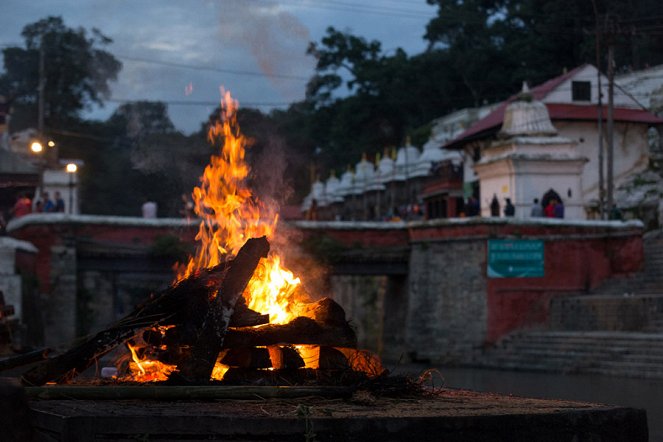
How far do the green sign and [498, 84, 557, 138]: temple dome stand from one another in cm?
705

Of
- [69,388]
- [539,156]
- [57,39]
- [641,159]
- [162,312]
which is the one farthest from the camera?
[57,39]

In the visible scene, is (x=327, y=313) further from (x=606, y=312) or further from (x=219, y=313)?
(x=606, y=312)

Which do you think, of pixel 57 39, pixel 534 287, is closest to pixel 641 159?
pixel 534 287

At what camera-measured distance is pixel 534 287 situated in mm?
30984

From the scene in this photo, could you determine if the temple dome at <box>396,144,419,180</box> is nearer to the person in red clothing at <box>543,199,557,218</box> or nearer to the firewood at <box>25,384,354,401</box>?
the person in red clothing at <box>543,199,557,218</box>

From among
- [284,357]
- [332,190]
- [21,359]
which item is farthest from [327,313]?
[332,190]

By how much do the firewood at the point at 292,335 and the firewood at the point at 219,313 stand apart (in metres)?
0.14

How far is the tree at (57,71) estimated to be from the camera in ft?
180

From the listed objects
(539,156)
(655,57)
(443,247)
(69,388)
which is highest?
(655,57)

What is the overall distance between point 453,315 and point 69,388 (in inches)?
952

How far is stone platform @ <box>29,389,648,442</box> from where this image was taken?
269 inches

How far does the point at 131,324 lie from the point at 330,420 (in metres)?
2.38

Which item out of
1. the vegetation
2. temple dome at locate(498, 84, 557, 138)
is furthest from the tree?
temple dome at locate(498, 84, 557, 138)

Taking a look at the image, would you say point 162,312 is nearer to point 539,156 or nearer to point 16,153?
point 539,156
